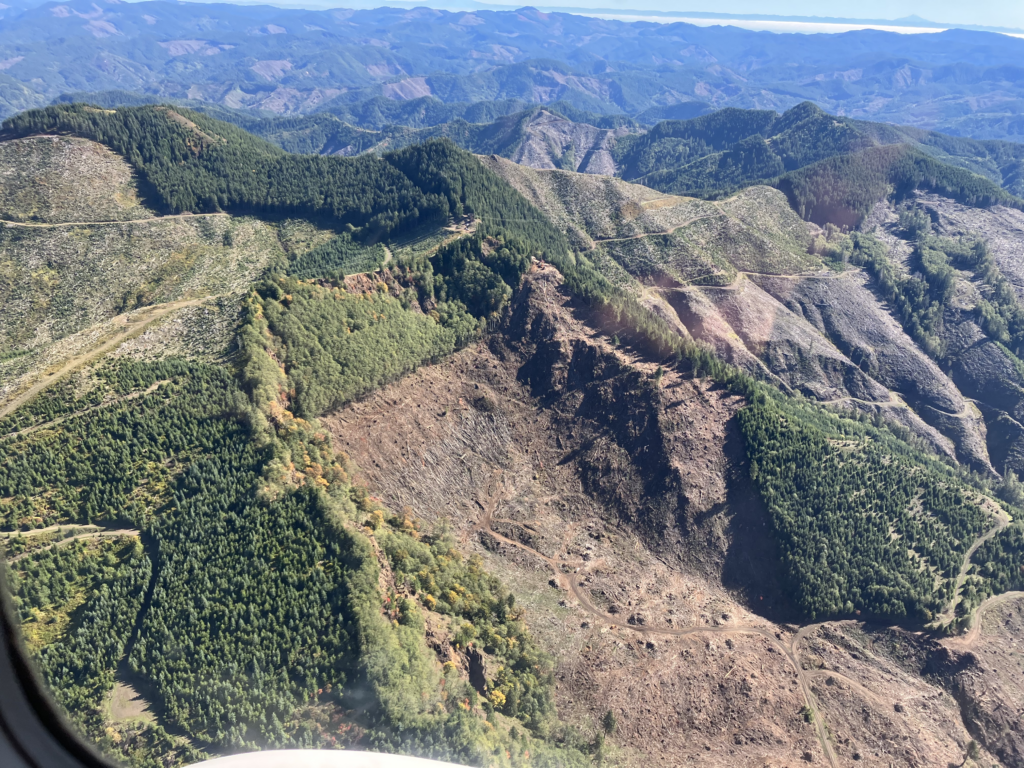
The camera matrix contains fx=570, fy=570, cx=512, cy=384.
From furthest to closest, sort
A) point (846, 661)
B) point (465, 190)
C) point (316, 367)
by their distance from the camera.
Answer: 1. point (465, 190)
2. point (316, 367)
3. point (846, 661)

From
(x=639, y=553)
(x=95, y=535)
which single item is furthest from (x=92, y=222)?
(x=639, y=553)

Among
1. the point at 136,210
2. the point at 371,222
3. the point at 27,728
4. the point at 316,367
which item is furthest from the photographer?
the point at 371,222

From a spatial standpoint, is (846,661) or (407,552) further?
(846,661)

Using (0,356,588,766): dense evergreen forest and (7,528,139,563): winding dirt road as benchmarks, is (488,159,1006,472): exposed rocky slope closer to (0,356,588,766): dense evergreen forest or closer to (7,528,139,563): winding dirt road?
(0,356,588,766): dense evergreen forest

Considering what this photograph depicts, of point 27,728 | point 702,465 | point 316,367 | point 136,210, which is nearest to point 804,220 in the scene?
point 702,465

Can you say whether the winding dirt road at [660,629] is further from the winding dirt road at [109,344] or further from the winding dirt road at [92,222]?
the winding dirt road at [92,222]

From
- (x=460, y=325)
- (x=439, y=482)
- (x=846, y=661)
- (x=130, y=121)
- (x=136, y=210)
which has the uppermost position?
(x=130, y=121)

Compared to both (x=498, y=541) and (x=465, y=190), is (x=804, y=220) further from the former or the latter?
(x=498, y=541)

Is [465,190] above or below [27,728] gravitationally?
below
